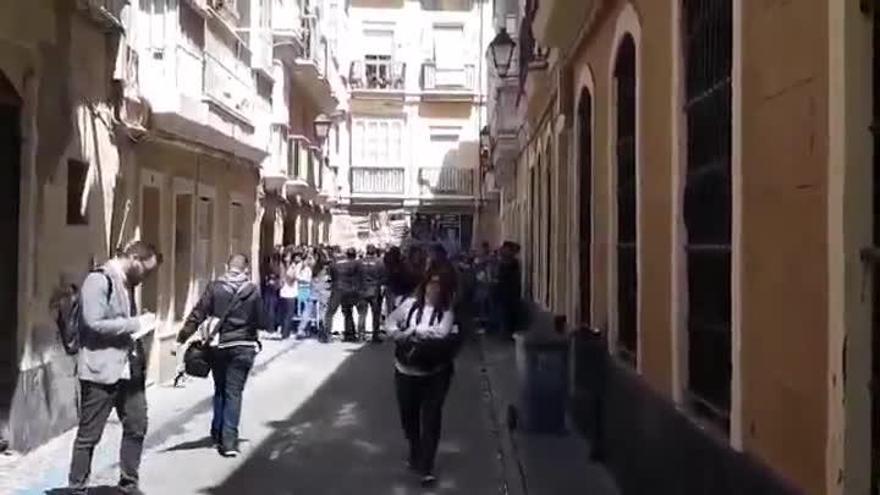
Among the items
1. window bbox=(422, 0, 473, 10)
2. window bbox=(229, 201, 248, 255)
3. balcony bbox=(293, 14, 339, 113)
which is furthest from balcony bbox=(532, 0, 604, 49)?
window bbox=(422, 0, 473, 10)

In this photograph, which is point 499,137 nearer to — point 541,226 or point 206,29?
point 541,226

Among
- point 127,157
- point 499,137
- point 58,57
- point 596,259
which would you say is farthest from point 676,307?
point 499,137

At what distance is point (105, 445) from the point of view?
39.2ft

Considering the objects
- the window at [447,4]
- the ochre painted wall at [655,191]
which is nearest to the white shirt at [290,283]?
the ochre painted wall at [655,191]

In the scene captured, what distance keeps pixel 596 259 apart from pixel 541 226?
9.14 meters

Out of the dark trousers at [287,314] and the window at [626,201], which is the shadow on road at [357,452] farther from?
the dark trousers at [287,314]

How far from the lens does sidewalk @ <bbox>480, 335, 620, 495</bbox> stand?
10.3 meters

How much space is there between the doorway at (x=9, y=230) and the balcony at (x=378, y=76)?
41.3m

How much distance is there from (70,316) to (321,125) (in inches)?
1037

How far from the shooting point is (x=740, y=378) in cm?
595

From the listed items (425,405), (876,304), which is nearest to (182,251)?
(425,405)

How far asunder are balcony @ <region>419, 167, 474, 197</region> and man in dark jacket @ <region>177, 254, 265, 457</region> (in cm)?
4050

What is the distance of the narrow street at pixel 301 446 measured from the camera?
1038 centimetres

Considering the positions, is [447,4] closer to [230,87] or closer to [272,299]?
[272,299]
